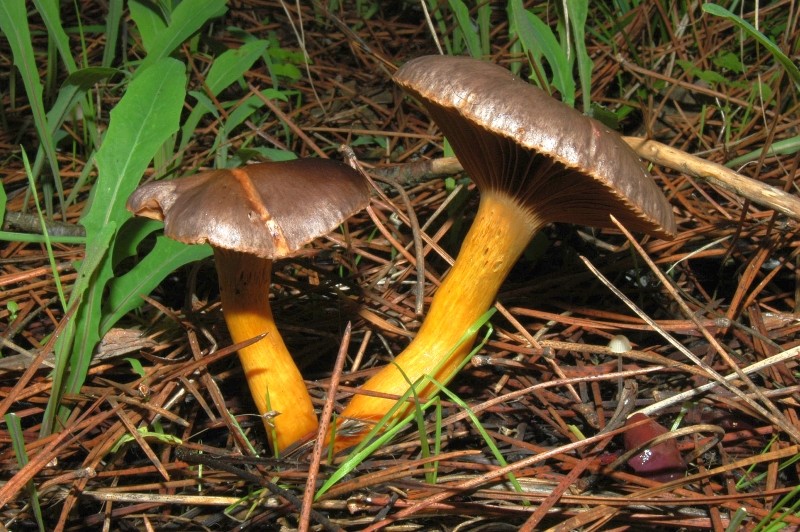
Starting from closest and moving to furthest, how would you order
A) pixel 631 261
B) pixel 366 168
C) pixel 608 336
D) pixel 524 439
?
pixel 524 439
pixel 608 336
pixel 631 261
pixel 366 168

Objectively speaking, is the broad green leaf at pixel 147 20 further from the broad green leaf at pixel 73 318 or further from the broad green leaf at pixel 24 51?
the broad green leaf at pixel 73 318

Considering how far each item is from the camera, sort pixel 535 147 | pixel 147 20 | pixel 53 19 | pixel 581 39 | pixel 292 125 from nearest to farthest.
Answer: pixel 535 147
pixel 53 19
pixel 581 39
pixel 147 20
pixel 292 125

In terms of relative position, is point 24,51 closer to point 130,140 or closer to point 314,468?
point 130,140

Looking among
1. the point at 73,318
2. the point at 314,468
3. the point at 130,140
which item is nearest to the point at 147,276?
the point at 73,318

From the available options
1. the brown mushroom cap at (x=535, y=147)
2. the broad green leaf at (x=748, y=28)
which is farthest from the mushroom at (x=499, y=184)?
the broad green leaf at (x=748, y=28)

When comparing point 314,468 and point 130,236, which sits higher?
point 130,236

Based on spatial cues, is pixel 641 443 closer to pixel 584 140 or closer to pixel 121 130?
pixel 584 140

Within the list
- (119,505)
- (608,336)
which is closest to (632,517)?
(608,336)

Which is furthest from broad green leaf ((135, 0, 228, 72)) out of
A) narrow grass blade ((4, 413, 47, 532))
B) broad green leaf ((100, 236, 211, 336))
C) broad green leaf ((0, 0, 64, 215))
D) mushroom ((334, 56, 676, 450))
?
narrow grass blade ((4, 413, 47, 532))
